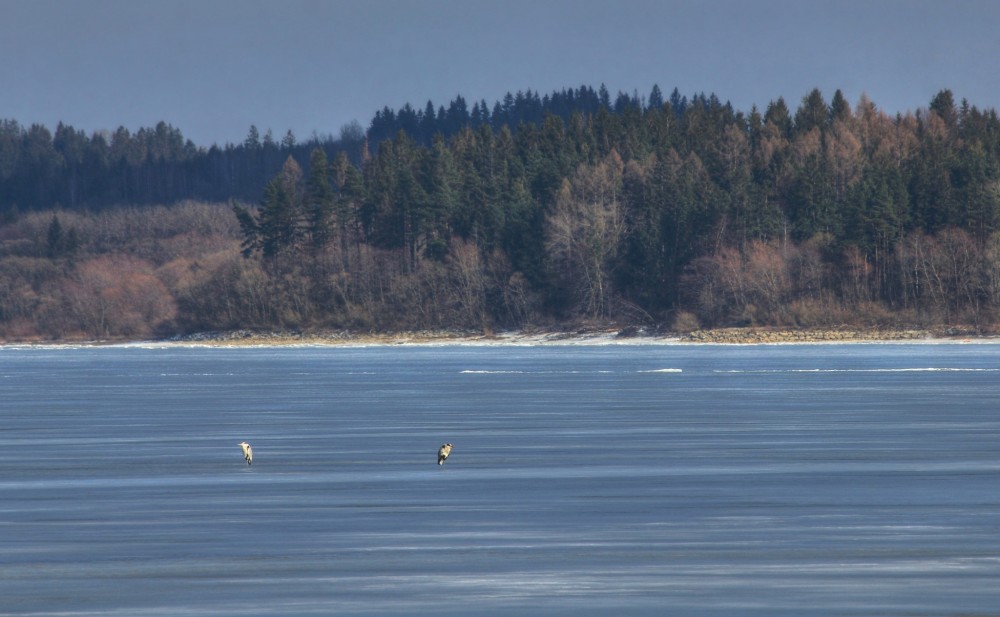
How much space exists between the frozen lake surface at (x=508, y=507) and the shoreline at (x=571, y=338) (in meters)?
76.1

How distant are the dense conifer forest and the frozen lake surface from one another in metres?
87.7

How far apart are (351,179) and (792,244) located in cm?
4635

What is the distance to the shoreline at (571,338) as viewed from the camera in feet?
395

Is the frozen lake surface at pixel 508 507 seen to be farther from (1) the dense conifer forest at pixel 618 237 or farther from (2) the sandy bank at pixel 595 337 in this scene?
(1) the dense conifer forest at pixel 618 237

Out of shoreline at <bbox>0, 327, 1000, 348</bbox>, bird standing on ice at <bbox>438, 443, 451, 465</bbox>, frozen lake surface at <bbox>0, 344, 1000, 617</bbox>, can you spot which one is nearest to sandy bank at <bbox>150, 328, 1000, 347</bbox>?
shoreline at <bbox>0, 327, 1000, 348</bbox>

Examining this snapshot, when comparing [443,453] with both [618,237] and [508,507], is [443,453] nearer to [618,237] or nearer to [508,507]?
[508,507]

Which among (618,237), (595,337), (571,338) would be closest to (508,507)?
(571,338)

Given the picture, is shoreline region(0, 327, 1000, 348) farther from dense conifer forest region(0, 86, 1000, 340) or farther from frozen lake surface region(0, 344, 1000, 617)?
frozen lake surface region(0, 344, 1000, 617)

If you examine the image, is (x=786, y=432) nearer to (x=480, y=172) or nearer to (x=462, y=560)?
(x=462, y=560)

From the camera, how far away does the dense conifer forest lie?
132625 mm

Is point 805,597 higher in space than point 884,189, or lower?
lower

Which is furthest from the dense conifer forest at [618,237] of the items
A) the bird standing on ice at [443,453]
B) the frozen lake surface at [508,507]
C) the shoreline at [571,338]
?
the bird standing on ice at [443,453]

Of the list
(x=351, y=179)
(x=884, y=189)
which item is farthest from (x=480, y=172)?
(x=884, y=189)

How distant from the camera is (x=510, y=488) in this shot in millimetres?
24109
